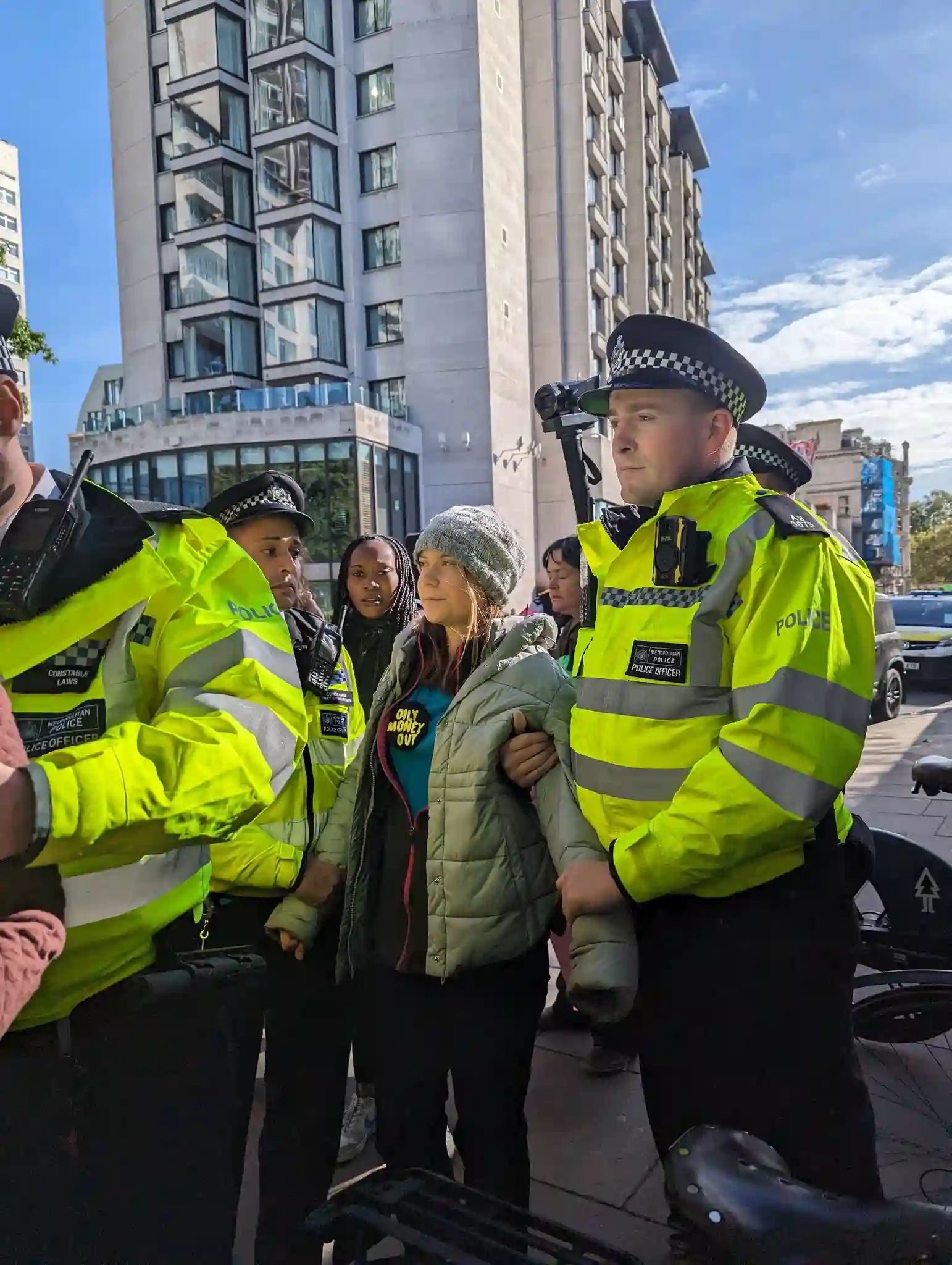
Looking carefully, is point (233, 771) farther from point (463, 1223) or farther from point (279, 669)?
point (463, 1223)

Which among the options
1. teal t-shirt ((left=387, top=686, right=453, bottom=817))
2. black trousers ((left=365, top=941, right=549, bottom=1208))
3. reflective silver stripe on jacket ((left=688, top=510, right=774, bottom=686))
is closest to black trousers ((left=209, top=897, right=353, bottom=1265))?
black trousers ((left=365, top=941, right=549, bottom=1208))

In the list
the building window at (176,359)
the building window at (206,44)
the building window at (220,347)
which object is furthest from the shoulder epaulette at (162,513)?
the building window at (206,44)

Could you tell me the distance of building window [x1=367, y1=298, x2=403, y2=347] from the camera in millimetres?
30941

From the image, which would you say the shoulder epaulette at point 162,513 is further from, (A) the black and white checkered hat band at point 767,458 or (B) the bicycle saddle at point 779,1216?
(A) the black and white checkered hat band at point 767,458

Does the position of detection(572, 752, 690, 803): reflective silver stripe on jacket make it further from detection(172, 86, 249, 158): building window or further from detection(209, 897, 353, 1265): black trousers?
detection(172, 86, 249, 158): building window

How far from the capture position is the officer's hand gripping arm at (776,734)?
1554 millimetres

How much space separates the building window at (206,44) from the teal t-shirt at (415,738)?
115ft

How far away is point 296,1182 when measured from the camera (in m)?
2.31

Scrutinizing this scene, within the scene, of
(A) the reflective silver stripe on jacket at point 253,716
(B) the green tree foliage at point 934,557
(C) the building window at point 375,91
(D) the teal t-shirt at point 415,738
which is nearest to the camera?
(A) the reflective silver stripe on jacket at point 253,716

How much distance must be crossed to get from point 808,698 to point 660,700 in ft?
0.92

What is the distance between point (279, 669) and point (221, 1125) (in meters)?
0.80

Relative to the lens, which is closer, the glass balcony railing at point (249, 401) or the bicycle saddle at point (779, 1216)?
the bicycle saddle at point (779, 1216)

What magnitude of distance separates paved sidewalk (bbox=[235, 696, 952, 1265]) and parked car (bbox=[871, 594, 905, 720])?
30.1ft

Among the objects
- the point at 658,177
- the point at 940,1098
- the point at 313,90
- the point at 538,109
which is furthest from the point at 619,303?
the point at 940,1098
